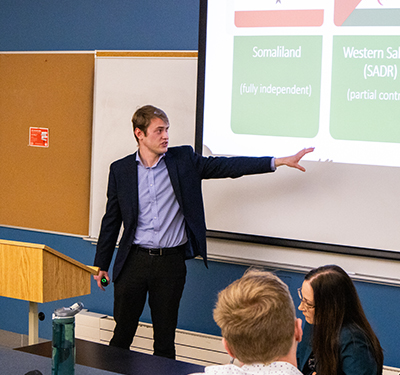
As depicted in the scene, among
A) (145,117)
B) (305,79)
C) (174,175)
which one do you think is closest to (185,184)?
(174,175)

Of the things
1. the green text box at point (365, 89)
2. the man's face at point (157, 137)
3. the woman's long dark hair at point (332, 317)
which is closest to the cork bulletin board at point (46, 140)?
the man's face at point (157, 137)

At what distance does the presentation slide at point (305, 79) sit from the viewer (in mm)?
2625

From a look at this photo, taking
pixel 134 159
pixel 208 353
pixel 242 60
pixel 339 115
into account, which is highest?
pixel 242 60

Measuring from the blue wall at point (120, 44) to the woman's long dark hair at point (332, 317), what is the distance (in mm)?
1068

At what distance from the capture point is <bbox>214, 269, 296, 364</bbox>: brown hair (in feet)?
3.80

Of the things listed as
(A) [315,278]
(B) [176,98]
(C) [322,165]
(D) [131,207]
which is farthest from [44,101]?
(A) [315,278]

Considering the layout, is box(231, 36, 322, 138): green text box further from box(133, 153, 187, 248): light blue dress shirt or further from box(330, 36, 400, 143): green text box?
box(133, 153, 187, 248): light blue dress shirt

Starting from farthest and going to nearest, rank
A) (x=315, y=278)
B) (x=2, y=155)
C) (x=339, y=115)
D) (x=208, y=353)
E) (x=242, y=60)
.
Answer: (x=2, y=155) → (x=208, y=353) → (x=242, y=60) → (x=339, y=115) → (x=315, y=278)

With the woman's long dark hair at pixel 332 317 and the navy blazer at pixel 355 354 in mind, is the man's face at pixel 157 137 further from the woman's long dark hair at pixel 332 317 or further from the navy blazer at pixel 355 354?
the navy blazer at pixel 355 354

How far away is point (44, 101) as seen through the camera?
12.3ft

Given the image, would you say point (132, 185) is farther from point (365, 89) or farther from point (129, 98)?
point (365, 89)

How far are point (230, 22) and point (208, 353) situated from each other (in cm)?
191

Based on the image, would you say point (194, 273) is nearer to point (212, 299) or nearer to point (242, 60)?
point (212, 299)

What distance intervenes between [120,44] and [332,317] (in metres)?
2.36
